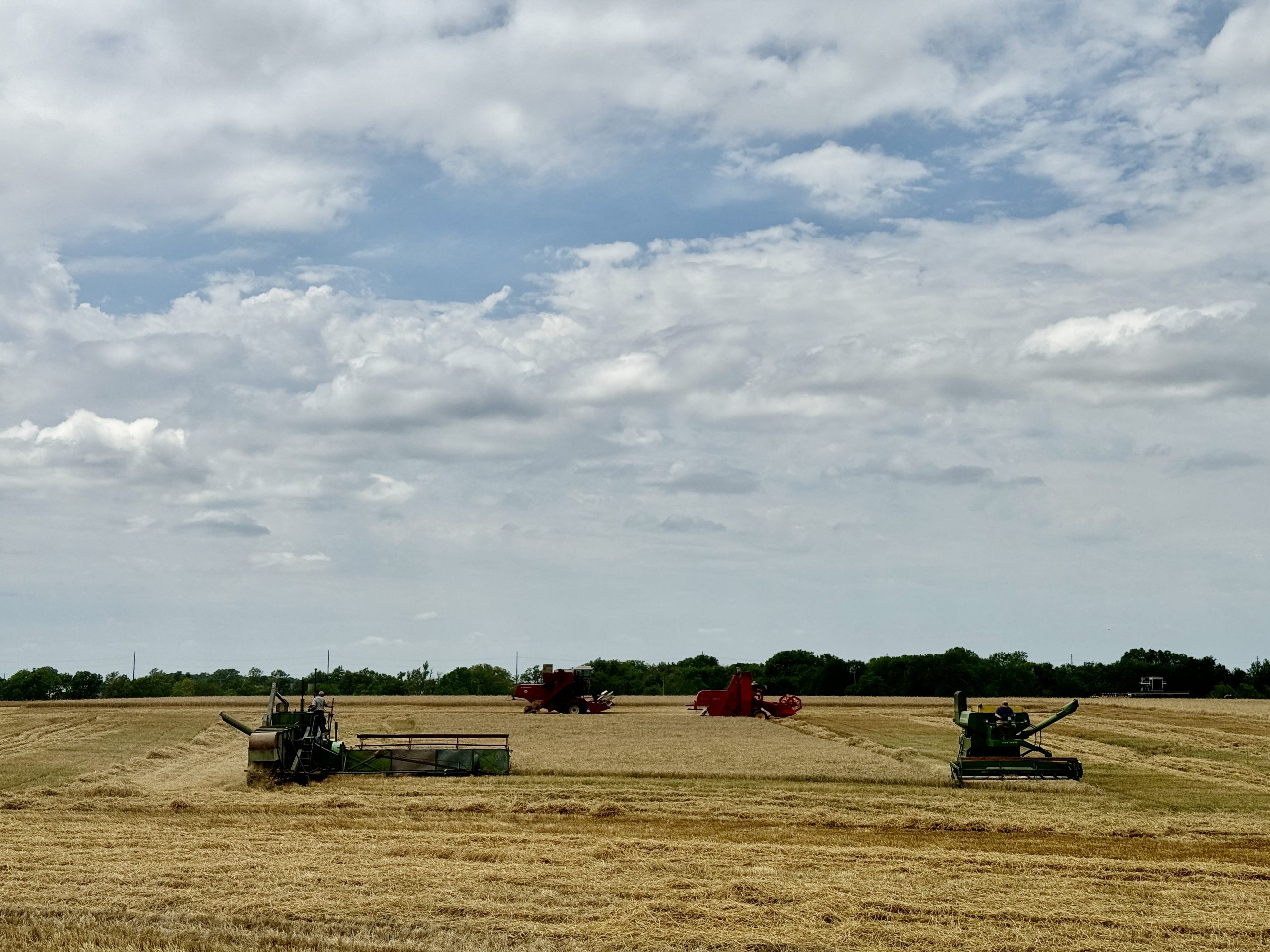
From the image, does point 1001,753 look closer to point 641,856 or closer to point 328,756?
point 641,856

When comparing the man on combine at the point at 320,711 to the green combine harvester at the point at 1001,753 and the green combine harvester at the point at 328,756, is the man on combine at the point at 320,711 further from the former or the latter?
the green combine harvester at the point at 1001,753

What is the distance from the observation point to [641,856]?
1320 cm

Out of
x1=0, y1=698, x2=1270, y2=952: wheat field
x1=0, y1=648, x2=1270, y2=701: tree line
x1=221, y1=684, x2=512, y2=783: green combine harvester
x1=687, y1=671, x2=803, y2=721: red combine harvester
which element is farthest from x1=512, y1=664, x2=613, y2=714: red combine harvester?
x1=0, y1=648, x2=1270, y2=701: tree line

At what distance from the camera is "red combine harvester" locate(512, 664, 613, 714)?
4588 centimetres

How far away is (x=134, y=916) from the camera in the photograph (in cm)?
1059

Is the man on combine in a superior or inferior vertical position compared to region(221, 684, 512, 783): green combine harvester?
superior

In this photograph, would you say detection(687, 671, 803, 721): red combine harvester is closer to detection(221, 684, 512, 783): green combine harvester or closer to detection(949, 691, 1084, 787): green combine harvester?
detection(949, 691, 1084, 787): green combine harvester

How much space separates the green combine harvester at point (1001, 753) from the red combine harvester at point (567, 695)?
24.1m

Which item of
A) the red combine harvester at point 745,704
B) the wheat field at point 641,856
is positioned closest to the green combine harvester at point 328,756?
the wheat field at point 641,856

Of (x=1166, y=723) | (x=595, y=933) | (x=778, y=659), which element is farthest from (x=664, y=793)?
(x=778, y=659)

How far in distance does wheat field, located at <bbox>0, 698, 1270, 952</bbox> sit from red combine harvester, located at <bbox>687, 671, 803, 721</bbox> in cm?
1667

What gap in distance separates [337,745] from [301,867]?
10.0m

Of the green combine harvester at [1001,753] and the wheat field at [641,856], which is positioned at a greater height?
the green combine harvester at [1001,753]

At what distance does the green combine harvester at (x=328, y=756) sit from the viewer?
20.7 meters
